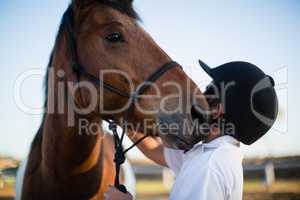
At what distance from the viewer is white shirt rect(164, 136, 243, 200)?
1767mm

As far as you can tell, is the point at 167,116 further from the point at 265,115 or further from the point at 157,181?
the point at 157,181

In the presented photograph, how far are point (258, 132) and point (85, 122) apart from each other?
4.06ft

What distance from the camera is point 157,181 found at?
429 inches

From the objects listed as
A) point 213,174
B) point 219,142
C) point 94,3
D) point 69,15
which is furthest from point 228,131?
point 69,15

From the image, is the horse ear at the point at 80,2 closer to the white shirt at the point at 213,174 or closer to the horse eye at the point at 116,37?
the horse eye at the point at 116,37

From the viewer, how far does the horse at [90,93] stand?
86.6 inches

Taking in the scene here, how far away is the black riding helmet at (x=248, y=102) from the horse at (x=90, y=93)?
24cm

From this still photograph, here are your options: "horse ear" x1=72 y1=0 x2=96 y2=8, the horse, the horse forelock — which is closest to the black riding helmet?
the horse

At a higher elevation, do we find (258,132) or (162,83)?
(162,83)

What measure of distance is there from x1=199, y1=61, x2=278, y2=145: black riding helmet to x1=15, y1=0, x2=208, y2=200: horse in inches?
9.5

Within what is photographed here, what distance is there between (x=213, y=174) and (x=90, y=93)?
1121mm

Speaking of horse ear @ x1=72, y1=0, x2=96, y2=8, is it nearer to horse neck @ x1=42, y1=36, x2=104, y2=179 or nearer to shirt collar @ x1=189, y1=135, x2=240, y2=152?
horse neck @ x1=42, y1=36, x2=104, y2=179

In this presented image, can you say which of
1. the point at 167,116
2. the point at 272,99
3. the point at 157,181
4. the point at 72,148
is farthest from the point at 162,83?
the point at 157,181

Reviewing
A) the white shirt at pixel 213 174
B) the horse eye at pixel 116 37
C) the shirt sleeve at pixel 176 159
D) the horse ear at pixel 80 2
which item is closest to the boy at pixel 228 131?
the white shirt at pixel 213 174
